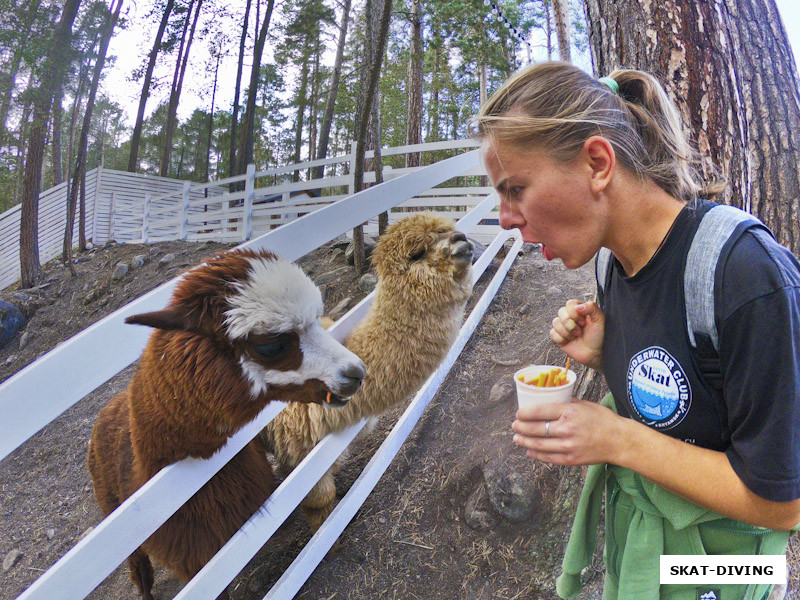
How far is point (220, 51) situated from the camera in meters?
2.78

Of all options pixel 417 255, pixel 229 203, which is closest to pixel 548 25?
pixel 229 203

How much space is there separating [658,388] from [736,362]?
20cm

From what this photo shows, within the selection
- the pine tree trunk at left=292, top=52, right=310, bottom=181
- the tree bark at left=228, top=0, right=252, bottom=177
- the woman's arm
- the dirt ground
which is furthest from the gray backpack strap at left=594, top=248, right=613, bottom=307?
the pine tree trunk at left=292, top=52, right=310, bottom=181

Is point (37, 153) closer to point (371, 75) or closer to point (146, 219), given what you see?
point (146, 219)

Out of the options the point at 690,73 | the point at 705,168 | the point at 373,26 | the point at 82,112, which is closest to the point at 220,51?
the point at 82,112

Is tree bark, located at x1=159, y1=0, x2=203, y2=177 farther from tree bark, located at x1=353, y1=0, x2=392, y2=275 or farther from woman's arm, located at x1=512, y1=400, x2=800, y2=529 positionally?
woman's arm, located at x1=512, y1=400, x2=800, y2=529

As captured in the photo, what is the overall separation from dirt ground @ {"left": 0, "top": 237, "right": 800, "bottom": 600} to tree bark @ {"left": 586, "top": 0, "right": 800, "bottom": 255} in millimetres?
1069

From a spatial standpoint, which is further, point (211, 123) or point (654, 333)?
point (211, 123)

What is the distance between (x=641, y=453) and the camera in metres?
0.82

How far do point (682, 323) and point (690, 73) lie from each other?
1.44 m

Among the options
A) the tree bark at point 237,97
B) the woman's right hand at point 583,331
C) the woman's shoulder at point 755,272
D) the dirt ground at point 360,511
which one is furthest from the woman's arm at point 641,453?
the tree bark at point 237,97

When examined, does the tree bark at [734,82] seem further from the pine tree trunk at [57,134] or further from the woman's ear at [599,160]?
the pine tree trunk at [57,134]

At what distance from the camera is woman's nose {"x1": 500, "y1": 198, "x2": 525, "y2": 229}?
0.99 metres

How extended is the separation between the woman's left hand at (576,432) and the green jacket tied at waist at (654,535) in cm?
25
